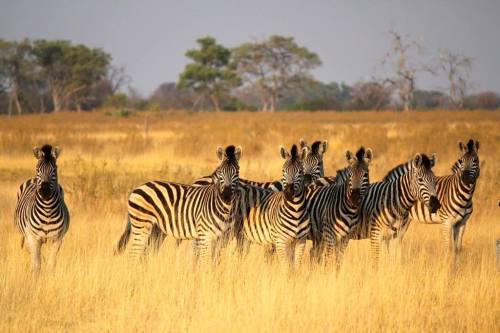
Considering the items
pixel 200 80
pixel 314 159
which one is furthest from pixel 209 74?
pixel 314 159

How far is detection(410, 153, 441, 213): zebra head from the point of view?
866cm

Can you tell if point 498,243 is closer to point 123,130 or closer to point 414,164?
point 414,164

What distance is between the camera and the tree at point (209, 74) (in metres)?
80.2

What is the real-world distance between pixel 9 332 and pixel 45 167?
7.86 ft

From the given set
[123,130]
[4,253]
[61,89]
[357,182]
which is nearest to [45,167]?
[4,253]

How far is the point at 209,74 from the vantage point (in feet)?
263

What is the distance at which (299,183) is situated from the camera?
8195mm

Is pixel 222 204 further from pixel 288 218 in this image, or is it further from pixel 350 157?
pixel 350 157

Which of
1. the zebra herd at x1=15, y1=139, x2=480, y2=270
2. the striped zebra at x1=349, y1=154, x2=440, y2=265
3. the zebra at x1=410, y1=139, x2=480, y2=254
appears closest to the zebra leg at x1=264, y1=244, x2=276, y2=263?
the zebra herd at x1=15, y1=139, x2=480, y2=270

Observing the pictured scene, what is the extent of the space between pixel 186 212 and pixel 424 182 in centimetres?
299

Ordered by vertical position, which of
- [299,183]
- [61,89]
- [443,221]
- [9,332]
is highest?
[61,89]

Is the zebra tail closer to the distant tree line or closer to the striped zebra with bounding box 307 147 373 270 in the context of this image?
the striped zebra with bounding box 307 147 373 270

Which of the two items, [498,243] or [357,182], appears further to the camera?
[498,243]

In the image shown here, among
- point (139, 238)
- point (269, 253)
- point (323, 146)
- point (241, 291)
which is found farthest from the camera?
point (323, 146)
